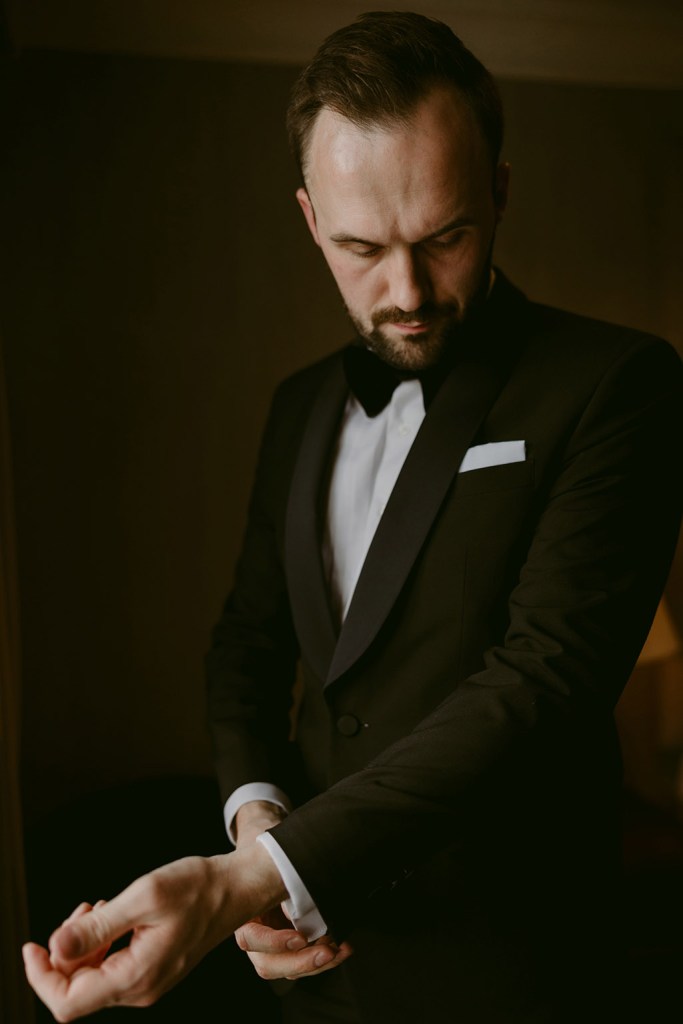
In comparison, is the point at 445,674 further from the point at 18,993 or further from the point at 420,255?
the point at 18,993

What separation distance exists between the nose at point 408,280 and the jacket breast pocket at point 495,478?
258 mm

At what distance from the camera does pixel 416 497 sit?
50.8 inches

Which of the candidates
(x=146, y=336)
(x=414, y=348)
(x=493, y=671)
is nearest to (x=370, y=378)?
(x=414, y=348)

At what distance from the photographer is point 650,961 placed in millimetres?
2732

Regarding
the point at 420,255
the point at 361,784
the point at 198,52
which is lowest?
the point at 361,784

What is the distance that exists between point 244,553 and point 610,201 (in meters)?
2.25

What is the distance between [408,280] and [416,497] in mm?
312

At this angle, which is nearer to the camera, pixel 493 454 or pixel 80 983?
pixel 80 983

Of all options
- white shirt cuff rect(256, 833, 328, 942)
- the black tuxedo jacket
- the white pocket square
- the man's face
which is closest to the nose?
the man's face

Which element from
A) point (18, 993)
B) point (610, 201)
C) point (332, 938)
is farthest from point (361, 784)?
point (610, 201)

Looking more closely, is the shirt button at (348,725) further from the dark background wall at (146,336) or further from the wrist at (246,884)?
the dark background wall at (146,336)

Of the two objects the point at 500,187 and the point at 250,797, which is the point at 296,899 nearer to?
the point at 250,797

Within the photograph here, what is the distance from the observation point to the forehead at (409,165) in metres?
1.18

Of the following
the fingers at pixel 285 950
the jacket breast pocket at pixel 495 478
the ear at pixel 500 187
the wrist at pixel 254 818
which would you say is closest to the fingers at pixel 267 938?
the fingers at pixel 285 950
